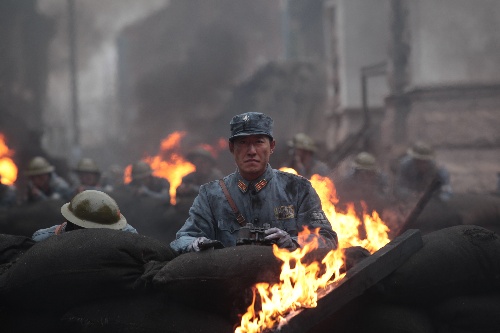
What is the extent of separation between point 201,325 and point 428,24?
10562 millimetres

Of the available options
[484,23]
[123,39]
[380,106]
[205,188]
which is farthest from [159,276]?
[123,39]

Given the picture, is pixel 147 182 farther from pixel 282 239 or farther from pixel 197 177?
pixel 282 239

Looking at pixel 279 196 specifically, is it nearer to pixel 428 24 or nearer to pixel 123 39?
pixel 428 24

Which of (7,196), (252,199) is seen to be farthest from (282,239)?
(7,196)

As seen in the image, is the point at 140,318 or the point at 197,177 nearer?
the point at 140,318

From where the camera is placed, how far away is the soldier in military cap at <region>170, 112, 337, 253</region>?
343 centimetres

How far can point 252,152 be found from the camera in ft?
11.3

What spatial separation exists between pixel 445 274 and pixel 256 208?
1193 mm

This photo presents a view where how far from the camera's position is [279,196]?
140 inches

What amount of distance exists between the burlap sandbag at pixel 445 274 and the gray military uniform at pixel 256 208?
1.92 feet

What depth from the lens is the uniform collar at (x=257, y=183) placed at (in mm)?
3543

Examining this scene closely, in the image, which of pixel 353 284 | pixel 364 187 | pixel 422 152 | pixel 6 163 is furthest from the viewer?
pixel 6 163

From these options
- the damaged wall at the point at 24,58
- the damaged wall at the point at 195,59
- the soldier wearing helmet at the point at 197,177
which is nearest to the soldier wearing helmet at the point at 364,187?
the soldier wearing helmet at the point at 197,177

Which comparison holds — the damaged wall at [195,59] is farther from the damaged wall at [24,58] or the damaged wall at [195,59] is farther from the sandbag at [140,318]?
the sandbag at [140,318]
